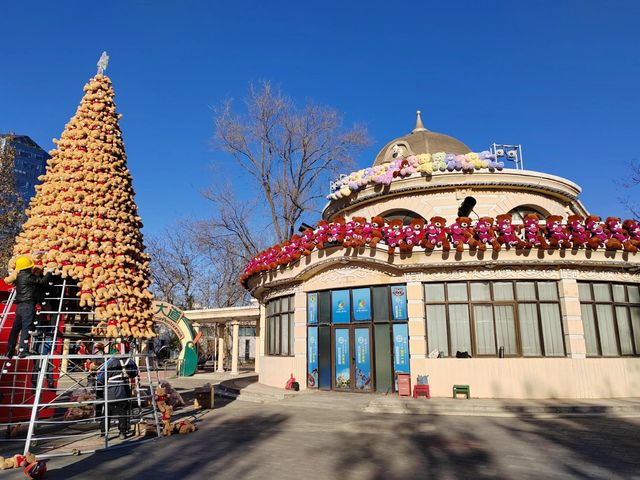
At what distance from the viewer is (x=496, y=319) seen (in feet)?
47.2

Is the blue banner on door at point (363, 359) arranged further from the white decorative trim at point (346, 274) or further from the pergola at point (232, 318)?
the pergola at point (232, 318)

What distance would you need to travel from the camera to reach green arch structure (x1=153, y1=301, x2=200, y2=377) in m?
26.2

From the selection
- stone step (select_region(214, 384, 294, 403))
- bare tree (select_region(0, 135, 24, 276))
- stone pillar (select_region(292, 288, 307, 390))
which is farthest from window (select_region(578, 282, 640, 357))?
bare tree (select_region(0, 135, 24, 276))

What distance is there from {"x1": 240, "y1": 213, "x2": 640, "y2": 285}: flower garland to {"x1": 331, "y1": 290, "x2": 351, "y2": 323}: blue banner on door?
7.31 ft

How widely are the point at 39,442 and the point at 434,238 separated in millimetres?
11634

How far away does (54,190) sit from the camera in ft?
29.1

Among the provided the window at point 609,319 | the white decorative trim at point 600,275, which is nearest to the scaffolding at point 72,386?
the white decorative trim at point 600,275

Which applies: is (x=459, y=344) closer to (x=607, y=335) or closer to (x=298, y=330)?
(x=607, y=335)

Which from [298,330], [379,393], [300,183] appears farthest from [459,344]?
[300,183]

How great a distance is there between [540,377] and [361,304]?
610cm


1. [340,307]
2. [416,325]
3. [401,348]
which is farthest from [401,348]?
[340,307]

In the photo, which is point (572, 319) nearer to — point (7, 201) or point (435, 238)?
point (435, 238)

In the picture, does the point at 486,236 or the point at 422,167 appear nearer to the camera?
the point at 486,236

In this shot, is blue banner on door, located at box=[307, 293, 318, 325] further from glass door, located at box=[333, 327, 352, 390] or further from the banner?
the banner
